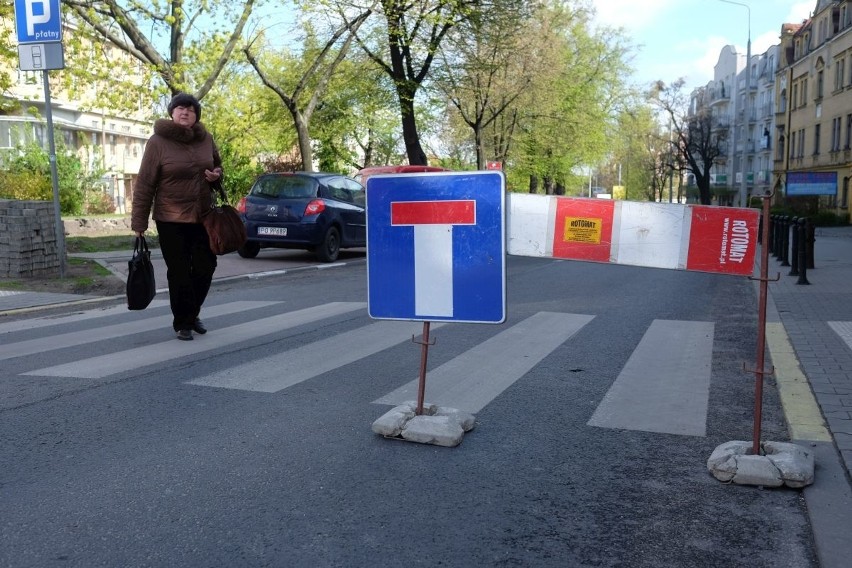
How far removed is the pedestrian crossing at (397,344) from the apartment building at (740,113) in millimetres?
70085

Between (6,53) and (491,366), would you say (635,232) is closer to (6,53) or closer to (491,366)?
(491,366)

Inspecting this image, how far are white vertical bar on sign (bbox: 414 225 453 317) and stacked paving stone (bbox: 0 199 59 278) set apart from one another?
853 cm

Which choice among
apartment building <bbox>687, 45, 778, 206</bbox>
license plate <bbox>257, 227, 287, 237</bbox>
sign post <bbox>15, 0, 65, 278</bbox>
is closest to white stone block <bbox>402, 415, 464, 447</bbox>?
sign post <bbox>15, 0, 65, 278</bbox>

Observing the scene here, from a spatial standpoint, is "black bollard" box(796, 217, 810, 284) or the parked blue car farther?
the parked blue car

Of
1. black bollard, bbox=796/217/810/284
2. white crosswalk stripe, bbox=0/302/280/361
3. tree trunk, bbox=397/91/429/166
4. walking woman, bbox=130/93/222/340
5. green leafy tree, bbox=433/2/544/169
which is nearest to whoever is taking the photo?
white crosswalk stripe, bbox=0/302/280/361

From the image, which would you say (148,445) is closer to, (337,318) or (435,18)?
(337,318)

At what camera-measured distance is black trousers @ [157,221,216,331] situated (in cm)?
706

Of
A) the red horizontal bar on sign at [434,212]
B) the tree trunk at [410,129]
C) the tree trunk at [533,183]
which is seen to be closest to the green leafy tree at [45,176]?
the tree trunk at [410,129]

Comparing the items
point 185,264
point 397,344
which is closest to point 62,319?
point 185,264

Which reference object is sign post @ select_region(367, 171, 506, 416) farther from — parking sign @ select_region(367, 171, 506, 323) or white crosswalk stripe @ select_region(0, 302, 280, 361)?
white crosswalk stripe @ select_region(0, 302, 280, 361)

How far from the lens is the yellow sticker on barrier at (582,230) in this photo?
4.20m

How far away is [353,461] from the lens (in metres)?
4.00

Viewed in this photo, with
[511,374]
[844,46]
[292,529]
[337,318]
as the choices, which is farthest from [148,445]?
[844,46]

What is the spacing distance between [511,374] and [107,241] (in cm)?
1390
